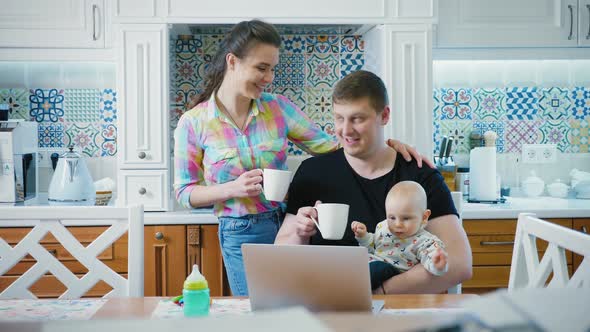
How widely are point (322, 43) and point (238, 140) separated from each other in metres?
1.36

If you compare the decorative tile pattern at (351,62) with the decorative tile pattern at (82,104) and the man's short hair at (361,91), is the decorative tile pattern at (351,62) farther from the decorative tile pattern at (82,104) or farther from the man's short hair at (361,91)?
the man's short hair at (361,91)

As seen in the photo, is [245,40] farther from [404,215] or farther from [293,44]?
[293,44]

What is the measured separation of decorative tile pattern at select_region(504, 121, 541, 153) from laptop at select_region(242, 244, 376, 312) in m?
2.46

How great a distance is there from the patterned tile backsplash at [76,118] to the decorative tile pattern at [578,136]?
2342 mm

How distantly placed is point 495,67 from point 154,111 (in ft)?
5.74

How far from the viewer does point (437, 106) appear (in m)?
3.27

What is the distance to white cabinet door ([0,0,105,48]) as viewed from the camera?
2779 millimetres

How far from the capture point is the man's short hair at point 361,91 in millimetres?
1670

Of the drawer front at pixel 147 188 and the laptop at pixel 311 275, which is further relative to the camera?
the drawer front at pixel 147 188

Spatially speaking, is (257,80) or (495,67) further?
(495,67)

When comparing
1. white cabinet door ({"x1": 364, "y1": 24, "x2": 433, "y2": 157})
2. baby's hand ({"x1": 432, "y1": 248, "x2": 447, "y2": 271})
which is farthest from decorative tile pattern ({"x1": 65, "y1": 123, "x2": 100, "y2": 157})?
baby's hand ({"x1": 432, "y1": 248, "x2": 447, "y2": 271})

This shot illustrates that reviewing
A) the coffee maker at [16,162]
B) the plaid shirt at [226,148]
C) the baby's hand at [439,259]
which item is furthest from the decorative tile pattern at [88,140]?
the baby's hand at [439,259]

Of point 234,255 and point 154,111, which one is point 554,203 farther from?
point 154,111

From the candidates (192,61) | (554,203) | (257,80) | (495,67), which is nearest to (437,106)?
(495,67)
